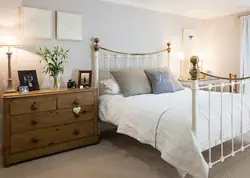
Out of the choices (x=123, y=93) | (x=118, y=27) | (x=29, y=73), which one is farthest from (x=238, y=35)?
(x=29, y=73)

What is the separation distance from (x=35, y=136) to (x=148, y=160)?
136cm

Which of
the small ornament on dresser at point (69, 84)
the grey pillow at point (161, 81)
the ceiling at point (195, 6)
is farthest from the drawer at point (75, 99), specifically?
the ceiling at point (195, 6)

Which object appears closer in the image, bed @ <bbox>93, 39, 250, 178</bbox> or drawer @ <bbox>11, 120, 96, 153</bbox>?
bed @ <bbox>93, 39, 250, 178</bbox>

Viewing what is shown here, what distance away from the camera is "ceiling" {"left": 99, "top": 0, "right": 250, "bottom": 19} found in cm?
391

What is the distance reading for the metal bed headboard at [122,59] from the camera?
3.59 m

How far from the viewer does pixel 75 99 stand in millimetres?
3025

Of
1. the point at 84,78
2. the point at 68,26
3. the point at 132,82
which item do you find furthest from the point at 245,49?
the point at 68,26

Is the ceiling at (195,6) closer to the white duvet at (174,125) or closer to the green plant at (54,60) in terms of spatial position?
the green plant at (54,60)

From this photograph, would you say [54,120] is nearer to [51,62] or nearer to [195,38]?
[51,62]

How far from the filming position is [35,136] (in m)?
2.73

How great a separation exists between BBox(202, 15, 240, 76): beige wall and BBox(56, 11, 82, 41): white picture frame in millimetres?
3116

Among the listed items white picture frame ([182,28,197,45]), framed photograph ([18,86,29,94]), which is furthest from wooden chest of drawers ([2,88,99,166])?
white picture frame ([182,28,197,45])

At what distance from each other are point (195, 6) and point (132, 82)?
202 centimetres

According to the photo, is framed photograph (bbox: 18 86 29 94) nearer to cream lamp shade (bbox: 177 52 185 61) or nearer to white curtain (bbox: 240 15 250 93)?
cream lamp shade (bbox: 177 52 185 61)
